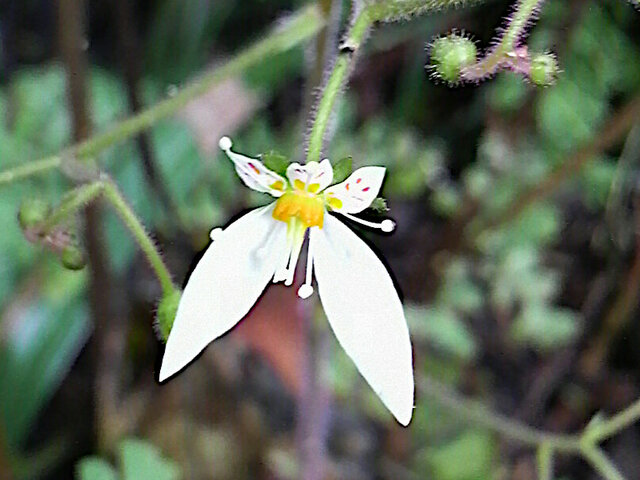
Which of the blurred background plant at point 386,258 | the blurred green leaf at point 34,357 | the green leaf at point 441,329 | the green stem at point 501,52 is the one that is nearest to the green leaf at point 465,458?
the blurred background plant at point 386,258

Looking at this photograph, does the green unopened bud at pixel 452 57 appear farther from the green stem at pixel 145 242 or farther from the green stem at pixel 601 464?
the green stem at pixel 601 464

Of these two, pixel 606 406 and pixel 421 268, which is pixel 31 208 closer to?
pixel 421 268

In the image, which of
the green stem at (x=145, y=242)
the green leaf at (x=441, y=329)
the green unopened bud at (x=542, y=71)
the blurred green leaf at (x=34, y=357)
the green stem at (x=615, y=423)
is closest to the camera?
the green unopened bud at (x=542, y=71)

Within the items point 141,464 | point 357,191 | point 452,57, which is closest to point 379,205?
point 357,191

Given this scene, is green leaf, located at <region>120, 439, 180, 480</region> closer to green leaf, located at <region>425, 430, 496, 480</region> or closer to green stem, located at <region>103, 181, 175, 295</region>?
green stem, located at <region>103, 181, 175, 295</region>

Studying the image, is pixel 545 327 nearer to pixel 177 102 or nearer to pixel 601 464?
pixel 601 464

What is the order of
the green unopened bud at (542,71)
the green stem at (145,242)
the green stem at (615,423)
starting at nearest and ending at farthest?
1. the green unopened bud at (542,71)
2. the green stem at (145,242)
3. the green stem at (615,423)

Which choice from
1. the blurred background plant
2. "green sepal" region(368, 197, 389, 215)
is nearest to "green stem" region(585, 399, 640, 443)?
the blurred background plant

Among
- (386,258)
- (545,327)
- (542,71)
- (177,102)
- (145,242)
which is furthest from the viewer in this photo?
(386,258)
